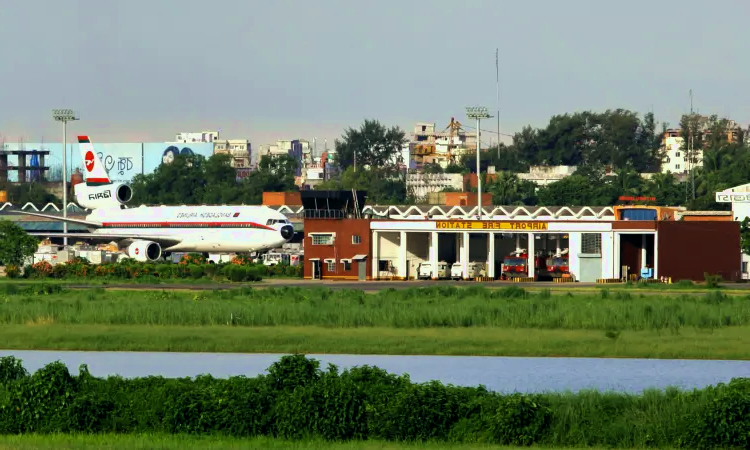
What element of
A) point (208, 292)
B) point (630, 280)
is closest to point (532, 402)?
point (208, 292)

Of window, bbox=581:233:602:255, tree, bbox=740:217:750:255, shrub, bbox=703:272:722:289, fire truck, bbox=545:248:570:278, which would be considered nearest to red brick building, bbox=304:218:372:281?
fire truck, bbox=545:248:570:278

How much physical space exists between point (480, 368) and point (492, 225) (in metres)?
50.8

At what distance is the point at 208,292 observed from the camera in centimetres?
7544

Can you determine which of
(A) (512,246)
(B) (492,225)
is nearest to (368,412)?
(B) (492,225)

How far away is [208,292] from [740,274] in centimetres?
4154

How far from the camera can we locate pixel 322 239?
10069 cm

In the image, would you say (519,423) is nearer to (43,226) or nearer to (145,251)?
(145,251)

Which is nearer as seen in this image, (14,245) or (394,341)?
(394,341)

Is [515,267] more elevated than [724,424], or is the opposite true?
[515,267]

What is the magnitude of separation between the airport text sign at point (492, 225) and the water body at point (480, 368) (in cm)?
4673

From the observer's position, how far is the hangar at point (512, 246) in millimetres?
92938

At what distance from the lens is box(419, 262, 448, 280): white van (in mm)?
97938

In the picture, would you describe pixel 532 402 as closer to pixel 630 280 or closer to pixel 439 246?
pixel 630 280

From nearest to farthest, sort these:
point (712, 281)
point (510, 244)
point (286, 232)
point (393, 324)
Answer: point (393, 324), point (712, 281), point (510, 244), point (286, 232)
